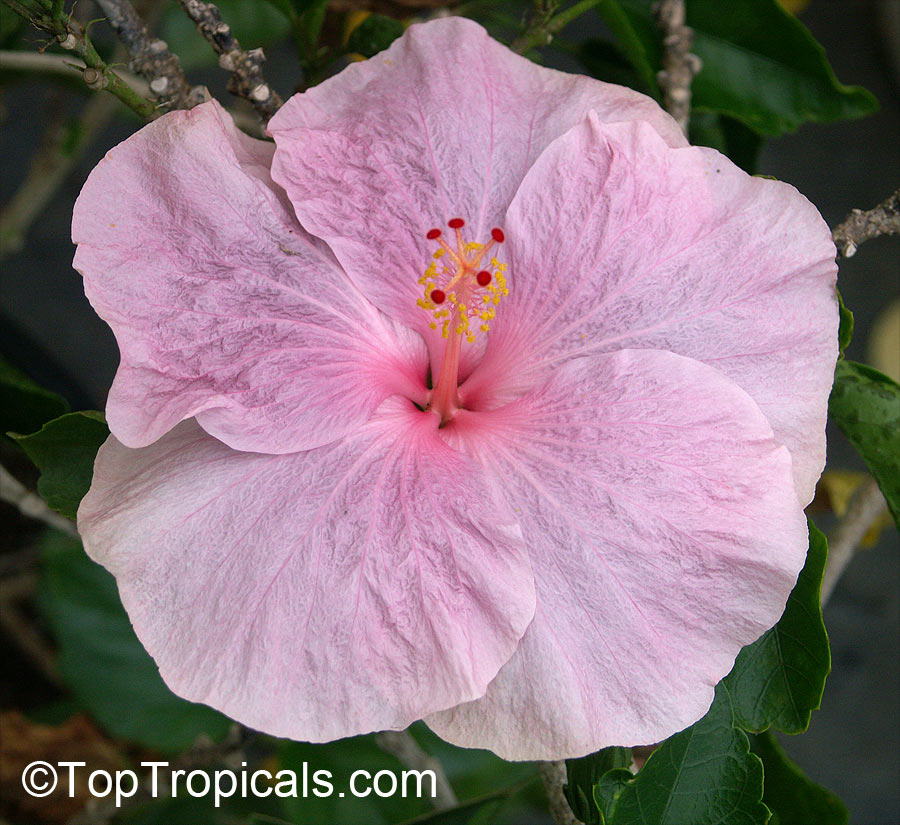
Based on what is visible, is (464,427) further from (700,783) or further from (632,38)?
(632,38)

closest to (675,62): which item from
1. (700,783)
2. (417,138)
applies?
(417,138)

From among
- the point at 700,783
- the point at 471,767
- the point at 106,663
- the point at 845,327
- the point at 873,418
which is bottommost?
the point at 471,767

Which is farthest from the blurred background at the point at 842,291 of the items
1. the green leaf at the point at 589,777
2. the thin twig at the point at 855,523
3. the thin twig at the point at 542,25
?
the green leaf at the point at 589,777

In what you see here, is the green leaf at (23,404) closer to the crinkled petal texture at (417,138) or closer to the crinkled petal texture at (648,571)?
the crinkled petal texture at (417,138)

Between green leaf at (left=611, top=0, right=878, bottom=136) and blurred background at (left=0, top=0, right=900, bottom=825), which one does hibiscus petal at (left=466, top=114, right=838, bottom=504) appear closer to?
green leaf at (left=611, top=0, right=878, bottom=136)

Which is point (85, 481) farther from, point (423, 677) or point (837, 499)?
point (837, 499)

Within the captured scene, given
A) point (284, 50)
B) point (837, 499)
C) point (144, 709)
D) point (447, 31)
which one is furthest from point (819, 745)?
point (284, 50)
